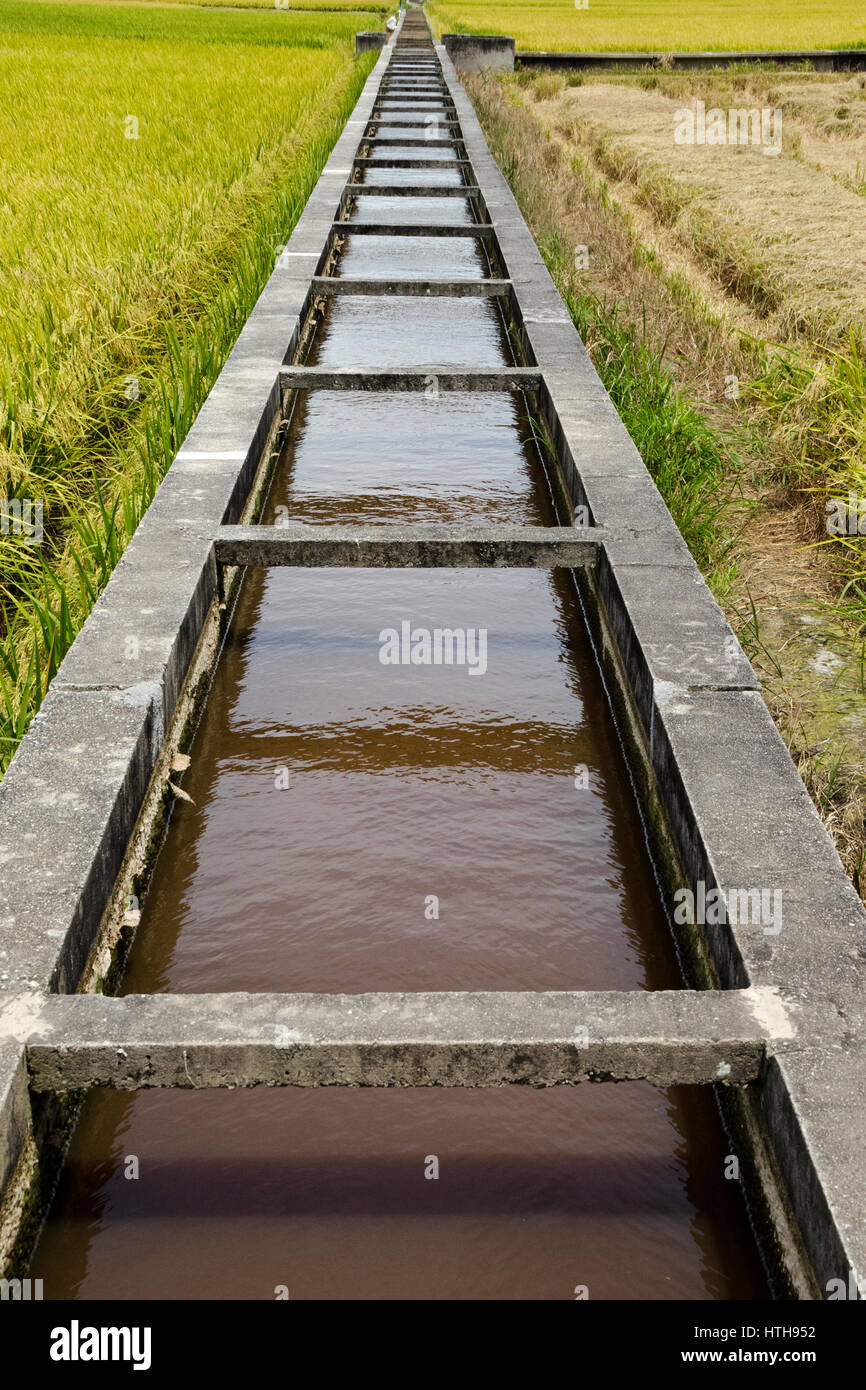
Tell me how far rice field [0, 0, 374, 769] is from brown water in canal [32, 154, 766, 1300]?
0.47m

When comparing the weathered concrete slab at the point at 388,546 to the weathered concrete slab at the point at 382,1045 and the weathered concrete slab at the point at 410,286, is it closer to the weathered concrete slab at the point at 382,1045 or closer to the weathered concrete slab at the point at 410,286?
the weathered concrete slab at the point at 382,1045

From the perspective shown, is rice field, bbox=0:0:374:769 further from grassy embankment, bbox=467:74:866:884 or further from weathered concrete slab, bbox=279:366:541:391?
grassy embankment, bbox=467:74:866:884

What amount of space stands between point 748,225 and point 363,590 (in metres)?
6.74

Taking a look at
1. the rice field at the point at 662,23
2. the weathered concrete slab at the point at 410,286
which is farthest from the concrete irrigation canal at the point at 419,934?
the rice field at the point at 662,23

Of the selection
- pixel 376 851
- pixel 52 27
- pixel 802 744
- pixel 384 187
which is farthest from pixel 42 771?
pixel 52 27

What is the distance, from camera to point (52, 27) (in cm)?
2306

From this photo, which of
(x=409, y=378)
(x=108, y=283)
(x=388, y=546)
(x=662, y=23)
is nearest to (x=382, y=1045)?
(x=388, y=546)

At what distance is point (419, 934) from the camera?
2.11 metres

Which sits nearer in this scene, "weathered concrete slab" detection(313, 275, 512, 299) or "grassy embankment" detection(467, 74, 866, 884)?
"grassy embankment" detection(467, 74, 866, 884)

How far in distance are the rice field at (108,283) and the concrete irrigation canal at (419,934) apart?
0.82 ft

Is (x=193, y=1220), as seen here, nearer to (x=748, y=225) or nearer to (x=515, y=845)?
(x=515, y=845)

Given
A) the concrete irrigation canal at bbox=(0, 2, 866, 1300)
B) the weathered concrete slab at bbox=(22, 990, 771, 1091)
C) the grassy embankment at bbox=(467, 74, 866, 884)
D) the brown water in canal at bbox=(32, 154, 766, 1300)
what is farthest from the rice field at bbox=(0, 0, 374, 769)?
the grassy embankment at bbox=(467, 74, 866, 884)

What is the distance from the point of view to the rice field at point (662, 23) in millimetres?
23484

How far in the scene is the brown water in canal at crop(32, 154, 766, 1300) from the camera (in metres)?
1.59
